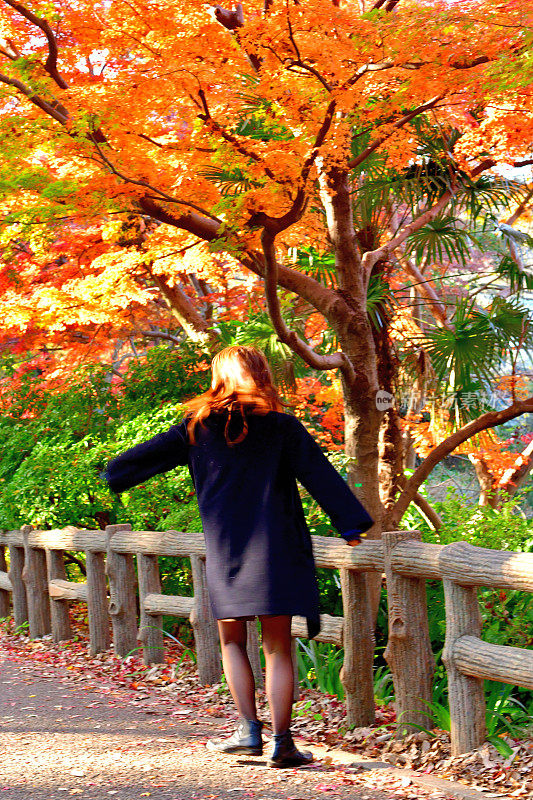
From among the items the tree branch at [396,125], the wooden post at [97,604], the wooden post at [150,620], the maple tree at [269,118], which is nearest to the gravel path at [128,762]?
the wooden post at [150,620]

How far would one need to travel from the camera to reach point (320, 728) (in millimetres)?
4871

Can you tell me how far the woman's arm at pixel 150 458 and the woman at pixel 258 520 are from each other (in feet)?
0.40

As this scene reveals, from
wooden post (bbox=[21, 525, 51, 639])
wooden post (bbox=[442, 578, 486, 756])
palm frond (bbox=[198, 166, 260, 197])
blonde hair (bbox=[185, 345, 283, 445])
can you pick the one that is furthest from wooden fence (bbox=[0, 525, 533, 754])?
palm frond (bbox=[198, 166, 260, 197])

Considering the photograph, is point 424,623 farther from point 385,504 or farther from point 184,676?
point 385,504

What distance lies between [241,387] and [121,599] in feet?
11.2

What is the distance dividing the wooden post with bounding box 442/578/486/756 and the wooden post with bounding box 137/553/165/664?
2.86m

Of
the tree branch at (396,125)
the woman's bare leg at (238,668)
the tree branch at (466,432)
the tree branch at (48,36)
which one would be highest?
the tree branch at (48,36)

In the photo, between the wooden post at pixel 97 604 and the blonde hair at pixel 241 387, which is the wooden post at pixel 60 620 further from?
the blonde hair at pixel 241 387

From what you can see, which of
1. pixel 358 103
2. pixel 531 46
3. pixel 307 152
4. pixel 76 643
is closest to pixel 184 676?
pixel 76 643

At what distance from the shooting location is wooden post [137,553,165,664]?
649 centimetres

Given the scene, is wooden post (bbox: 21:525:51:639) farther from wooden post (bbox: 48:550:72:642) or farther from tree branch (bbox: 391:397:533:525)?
tree branch (bbox: 391:397:533:525)

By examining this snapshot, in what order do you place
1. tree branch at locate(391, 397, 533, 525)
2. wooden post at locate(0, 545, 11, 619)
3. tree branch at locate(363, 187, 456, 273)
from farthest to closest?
wooden post at locate(0, 545, 11, 619), tree branch at locate(363, 187, 456, 273), tree branch at locate(391, 397, 533, 525)

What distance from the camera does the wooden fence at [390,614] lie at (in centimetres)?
394

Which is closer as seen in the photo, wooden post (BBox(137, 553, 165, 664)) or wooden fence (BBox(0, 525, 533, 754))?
wooden fence (BBox(0, 525, 533, 754))
